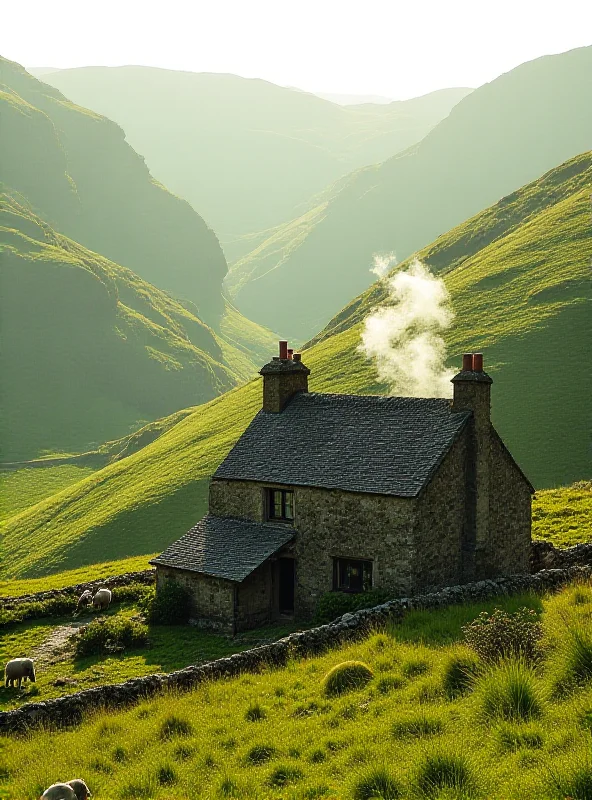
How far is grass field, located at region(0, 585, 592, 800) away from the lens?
1201 cm

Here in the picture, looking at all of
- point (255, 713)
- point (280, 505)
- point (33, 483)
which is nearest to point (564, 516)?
point (280, 505)

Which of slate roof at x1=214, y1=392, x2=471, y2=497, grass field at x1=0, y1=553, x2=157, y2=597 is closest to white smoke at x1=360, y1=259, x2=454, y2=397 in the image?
grass field at x1=0, y1=553, x2=157, y2=597

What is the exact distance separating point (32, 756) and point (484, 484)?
1950 cm

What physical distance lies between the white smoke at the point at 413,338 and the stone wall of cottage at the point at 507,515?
32437 millimetres

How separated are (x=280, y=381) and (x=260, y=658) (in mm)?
15488

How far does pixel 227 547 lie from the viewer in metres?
32.4

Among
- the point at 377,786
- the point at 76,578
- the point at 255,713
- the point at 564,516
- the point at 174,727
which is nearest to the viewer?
the point at 377,786

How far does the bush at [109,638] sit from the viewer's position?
3003 centimetres

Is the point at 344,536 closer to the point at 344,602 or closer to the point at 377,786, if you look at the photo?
the point at 344,602

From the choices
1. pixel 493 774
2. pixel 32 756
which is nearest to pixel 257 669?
pixel 32 756

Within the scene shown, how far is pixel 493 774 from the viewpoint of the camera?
11.8m

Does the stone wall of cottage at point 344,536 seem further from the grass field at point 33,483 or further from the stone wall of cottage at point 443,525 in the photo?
the grass field at point 33,483

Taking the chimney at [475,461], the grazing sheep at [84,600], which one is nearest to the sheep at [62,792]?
the chimney at [475,461]

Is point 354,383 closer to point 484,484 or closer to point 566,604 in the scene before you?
point 484,484
